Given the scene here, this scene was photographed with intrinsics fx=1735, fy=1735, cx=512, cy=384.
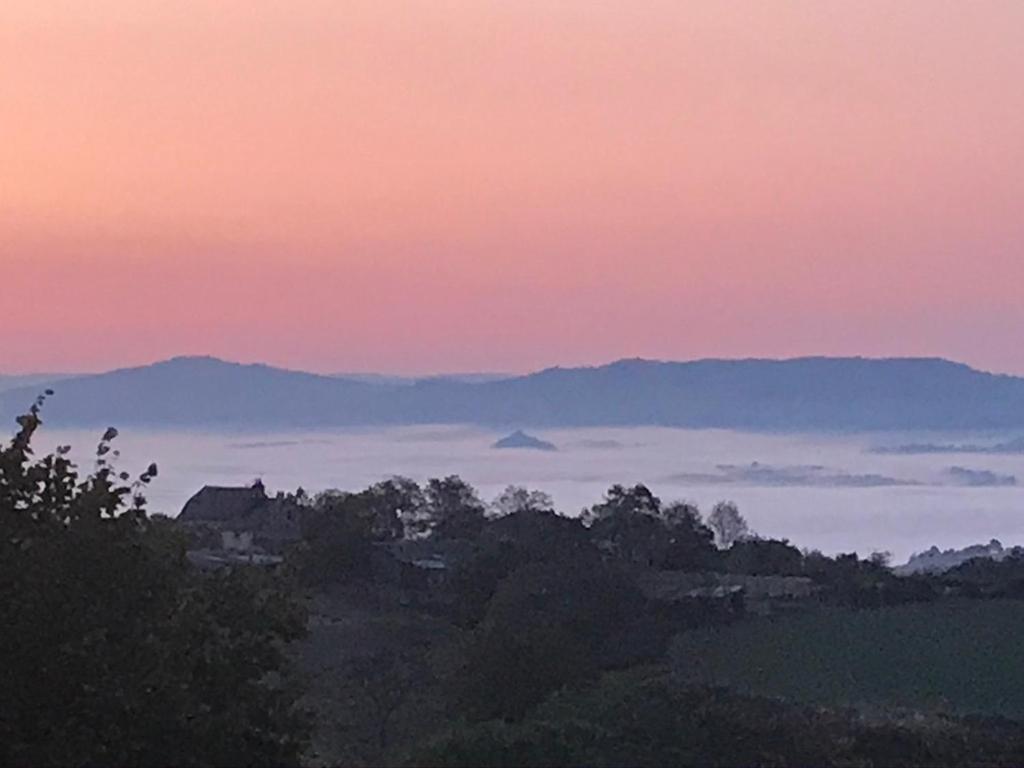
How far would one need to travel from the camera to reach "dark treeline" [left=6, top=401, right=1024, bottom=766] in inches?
503

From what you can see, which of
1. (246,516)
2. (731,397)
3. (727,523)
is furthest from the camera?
(731,397)

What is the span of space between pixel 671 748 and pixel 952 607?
20.5 m

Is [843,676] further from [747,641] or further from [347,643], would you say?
[347,643]

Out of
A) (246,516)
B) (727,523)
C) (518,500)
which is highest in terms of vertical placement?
(518,500)

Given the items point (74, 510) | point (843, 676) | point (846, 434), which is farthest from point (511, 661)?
point (846, 434)

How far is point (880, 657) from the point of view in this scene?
35.8 metres

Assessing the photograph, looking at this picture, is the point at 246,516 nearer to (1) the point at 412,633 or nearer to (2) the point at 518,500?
(2) the point at 518,500

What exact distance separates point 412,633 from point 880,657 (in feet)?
38.1

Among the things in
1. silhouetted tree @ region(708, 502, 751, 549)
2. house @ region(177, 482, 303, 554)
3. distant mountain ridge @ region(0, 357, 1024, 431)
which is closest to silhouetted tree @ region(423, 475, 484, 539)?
house @ region(177, 482, 303, 554)

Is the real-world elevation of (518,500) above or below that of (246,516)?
above

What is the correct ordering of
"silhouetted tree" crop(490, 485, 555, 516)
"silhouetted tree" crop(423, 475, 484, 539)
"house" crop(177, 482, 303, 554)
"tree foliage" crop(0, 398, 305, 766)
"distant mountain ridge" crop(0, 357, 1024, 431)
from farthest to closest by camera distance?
"distant mountain ridge" crop(0, 357, 1024, 431), "silhouetted tree" crop(490, 485, 555, 516), "silhouetted tree" crop(423, 475, 484, 539), "house" crop(177, 482, 303, 554), "tree foliage" crop(0, 398, 305, 766)

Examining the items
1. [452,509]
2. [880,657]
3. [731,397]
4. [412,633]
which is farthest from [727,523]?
[731,397]

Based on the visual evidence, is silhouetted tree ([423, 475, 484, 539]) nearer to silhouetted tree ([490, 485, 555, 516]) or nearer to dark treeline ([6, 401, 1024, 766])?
dark treeline ([6, 401, 1024, 766])

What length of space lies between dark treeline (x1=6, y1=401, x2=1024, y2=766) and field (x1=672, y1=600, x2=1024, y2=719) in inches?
39.7
